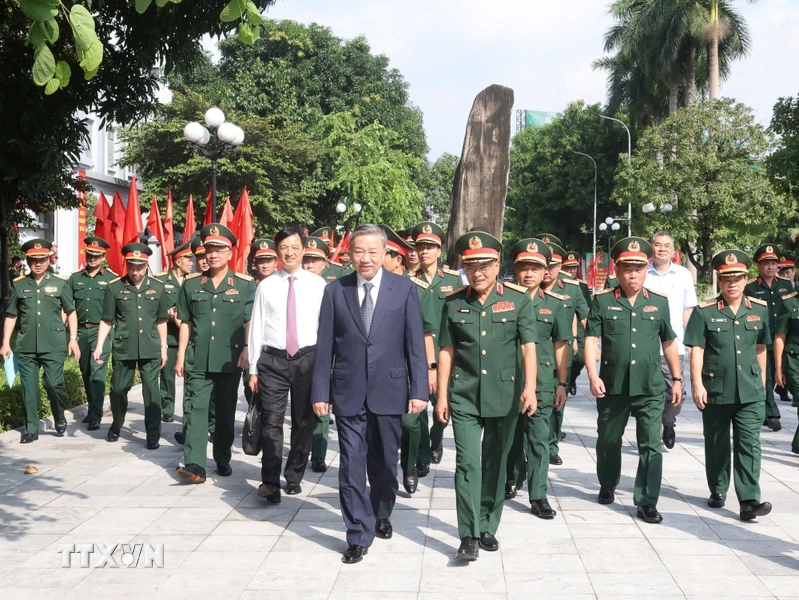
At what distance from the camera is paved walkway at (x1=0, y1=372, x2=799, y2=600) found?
533cm

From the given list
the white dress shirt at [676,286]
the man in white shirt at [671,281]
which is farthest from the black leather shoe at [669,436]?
the white dress shirt at [676,286]

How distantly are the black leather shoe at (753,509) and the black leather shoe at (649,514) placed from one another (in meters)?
0.56

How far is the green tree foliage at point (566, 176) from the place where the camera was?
5750 centimetres

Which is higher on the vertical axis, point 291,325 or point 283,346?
point 291,325

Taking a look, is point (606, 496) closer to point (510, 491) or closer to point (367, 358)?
point (510, 491)

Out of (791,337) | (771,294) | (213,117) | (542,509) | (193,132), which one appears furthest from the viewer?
(213,117)

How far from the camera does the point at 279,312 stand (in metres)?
7.44

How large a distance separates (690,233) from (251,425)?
1350 inches

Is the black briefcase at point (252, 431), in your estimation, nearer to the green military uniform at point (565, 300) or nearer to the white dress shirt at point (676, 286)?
the green military uniform at point (565, 300)

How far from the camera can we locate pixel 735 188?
126 feet

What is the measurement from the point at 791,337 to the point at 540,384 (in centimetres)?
378

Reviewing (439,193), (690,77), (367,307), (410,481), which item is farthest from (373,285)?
(439,193)

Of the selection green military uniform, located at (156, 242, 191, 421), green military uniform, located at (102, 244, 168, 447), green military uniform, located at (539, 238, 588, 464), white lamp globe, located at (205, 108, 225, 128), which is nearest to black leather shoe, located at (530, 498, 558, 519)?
green military uniform, located at (539, 238, 588, 464)

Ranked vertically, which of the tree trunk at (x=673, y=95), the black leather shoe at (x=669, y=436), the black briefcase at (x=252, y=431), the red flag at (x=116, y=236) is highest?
the tree trunk at (x=673, y=95)
